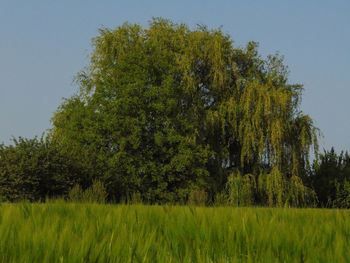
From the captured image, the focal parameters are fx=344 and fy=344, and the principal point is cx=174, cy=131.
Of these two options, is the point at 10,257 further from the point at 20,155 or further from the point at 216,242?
the point at 20,155

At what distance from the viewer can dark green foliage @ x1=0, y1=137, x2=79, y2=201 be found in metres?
15.8

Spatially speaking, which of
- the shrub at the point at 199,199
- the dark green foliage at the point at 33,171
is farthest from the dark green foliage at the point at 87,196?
the dark green foliage at the point at 33,171

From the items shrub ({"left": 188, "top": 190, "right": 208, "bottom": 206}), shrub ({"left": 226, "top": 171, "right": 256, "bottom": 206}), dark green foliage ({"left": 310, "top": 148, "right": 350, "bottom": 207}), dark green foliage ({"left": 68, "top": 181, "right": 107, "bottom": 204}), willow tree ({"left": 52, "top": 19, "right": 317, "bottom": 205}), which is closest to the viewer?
dark green foliage ({"left": 68, "top": 181, "right": 107, "bottom": 204})

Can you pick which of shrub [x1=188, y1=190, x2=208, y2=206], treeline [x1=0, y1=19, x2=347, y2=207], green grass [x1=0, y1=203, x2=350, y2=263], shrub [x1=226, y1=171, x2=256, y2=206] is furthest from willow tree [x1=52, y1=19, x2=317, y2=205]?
green grass [x1=0, y1=203, x2=350, y2=263]

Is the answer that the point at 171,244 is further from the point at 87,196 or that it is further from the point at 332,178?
the point at 332,178

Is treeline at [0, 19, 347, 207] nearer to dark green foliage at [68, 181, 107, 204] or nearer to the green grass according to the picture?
dark green foliage at [68, 181, 107, 204]

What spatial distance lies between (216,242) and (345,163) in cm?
3461

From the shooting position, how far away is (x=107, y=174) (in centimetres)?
1941

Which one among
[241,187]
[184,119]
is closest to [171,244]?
[241,187]

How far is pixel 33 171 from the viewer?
53.8 feet

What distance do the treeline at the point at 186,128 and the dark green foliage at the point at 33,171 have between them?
9 cm

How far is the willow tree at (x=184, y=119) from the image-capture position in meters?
20.6

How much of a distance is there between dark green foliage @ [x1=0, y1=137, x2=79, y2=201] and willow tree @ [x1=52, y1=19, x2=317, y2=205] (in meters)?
1.57

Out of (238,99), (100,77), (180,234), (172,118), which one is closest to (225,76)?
(238,99)
